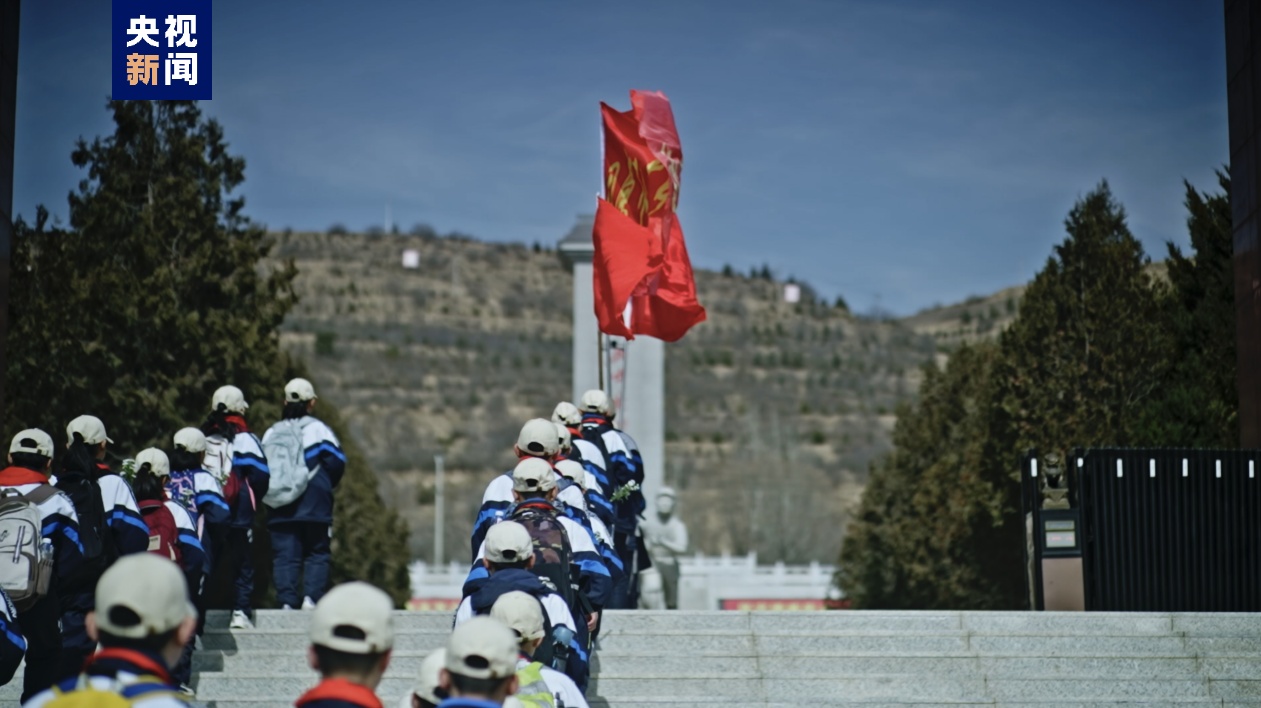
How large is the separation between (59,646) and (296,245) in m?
120

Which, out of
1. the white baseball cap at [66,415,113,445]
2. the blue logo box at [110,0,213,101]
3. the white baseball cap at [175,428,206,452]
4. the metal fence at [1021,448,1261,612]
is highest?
the blue logo box at [110,0,213,101]

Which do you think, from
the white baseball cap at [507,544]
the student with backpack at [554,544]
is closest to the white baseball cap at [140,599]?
the white baseball cap at [507,544]

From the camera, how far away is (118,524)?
10312 millimetres

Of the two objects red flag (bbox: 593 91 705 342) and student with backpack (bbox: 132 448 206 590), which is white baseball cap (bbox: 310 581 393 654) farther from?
red flag (bbox: 593 91 705 342)

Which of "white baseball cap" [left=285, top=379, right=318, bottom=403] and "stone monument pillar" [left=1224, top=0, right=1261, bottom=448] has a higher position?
"stone monument pillar" [left=1224, top=0, right=1261, bottom=448]

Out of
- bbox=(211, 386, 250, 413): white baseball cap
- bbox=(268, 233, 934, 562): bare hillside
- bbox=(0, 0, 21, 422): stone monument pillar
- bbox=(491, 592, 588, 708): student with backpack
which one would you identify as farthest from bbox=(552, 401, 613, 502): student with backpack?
bbox=(268, 233, 934, 562): bare hillside

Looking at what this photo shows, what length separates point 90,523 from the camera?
9711mm

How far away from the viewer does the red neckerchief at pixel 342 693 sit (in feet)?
15.1

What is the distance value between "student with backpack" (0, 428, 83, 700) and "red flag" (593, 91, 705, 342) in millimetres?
7162

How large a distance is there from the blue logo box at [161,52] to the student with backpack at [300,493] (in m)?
5.35

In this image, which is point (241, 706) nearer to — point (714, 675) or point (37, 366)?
point (714, 675)

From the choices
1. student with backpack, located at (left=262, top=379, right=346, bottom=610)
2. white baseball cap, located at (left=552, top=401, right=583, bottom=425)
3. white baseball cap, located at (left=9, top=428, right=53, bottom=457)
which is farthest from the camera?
student with backpack, located at (left=262, top=379, right=346, bottom=610)

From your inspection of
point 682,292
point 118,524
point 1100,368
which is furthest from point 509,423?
point 118,524

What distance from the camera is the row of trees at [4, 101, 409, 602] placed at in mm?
18734
